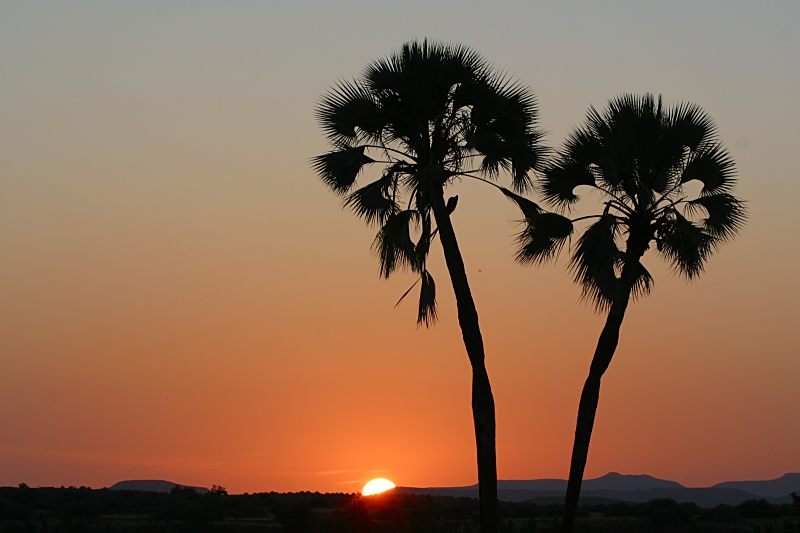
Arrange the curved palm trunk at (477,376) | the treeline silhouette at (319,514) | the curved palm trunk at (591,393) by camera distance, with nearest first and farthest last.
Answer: the curved palm trunk at (477,376)
the curved palm trunk at (591,393)
the treeline silhouette at (319,514)

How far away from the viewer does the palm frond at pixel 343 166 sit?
33688 millimetres

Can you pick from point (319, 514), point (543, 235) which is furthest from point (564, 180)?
point (319, 514)

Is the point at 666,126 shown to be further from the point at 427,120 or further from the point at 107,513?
the point at 107,513

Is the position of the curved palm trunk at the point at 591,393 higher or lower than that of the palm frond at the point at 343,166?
lower

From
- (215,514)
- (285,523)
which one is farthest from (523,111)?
(215,514)

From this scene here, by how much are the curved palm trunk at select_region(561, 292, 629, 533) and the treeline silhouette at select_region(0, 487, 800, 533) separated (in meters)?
9.51

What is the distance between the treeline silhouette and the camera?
144 ft

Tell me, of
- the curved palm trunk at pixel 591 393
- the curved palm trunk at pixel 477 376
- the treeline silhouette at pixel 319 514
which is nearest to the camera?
the curved palm trunk at pixel 477 376

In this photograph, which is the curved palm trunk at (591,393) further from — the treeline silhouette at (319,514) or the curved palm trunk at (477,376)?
the treeline silhouette at (319,514)

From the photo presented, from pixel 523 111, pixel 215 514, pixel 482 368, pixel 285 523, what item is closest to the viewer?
pixel 482 368

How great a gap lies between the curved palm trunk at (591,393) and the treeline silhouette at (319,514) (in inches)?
374

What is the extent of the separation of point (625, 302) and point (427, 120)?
6.70 m

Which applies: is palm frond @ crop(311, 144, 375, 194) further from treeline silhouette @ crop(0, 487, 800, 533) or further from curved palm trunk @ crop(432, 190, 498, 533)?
treeline silhouette @ crop(0, 487, 800, 533)

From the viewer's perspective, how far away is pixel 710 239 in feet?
114
